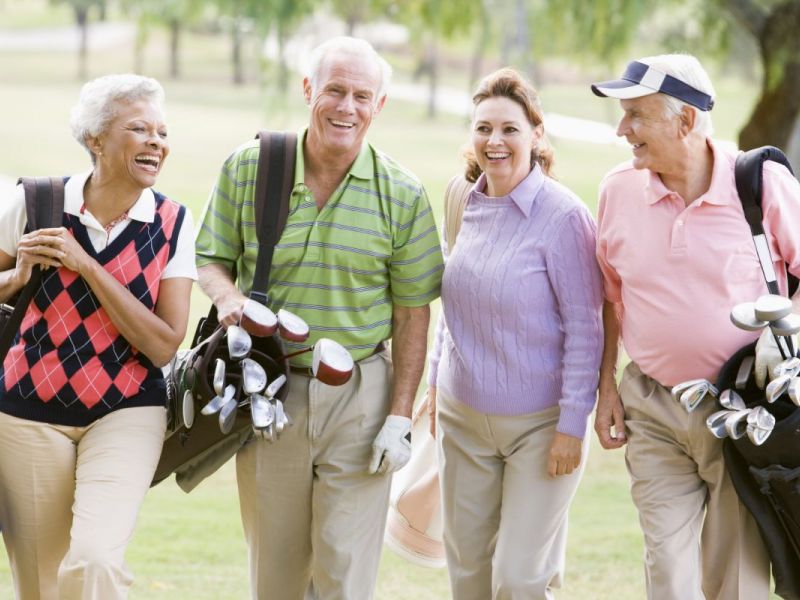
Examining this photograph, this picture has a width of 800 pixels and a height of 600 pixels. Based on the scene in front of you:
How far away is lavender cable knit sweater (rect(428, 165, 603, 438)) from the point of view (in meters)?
4.10

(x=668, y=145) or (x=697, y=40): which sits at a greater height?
(x=668, y=145)

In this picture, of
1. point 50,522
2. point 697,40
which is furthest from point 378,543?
point 697,40

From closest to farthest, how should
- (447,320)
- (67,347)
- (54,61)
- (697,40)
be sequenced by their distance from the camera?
(67,347), (447,320), (697,40), (54,61)

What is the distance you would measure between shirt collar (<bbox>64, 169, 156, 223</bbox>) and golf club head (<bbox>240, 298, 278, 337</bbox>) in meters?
0.49

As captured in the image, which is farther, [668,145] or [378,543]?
[378,543]

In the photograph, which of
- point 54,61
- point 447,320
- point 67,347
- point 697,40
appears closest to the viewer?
point 67,347

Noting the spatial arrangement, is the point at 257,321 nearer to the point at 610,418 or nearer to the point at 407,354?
the point at 407,354

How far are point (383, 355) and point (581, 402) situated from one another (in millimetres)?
688

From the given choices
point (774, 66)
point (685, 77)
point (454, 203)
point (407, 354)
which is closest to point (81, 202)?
point (407, 354)

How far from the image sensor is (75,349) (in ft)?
13.0

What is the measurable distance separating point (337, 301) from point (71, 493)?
1019mm

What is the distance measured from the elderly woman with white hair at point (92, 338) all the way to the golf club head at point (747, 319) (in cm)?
169

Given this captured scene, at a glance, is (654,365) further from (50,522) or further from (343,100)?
(50,522)

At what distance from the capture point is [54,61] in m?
55.6
